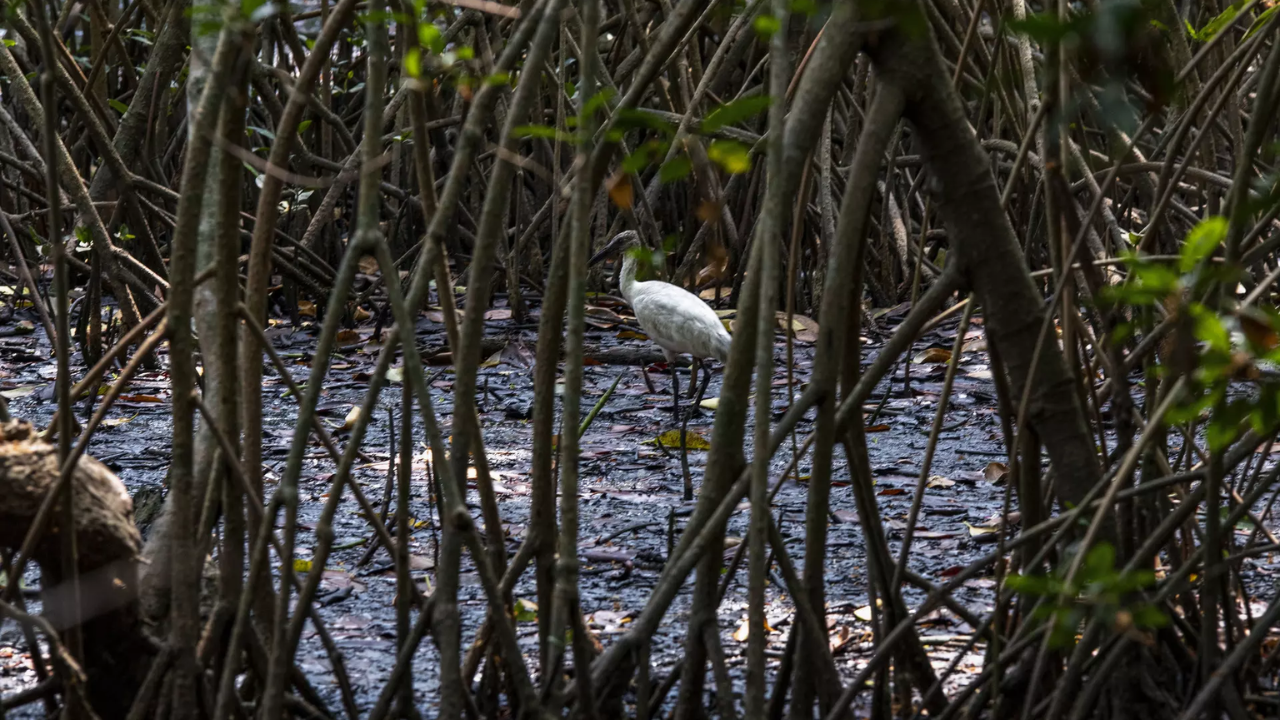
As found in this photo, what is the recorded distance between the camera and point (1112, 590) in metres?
1.23

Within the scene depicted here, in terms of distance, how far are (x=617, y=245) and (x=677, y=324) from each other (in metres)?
1.06

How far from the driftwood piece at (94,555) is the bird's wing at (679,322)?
265 cm

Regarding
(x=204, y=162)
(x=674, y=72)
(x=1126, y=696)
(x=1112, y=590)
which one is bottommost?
(x=1126, y=696)

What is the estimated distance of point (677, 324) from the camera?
436cm

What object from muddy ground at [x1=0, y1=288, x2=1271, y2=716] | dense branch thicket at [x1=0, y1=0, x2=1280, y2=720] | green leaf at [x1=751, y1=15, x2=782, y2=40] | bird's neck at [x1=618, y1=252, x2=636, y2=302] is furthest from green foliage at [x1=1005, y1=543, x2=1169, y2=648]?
bird's neck at [x1=618, y1=252, x2=636, y2=302]

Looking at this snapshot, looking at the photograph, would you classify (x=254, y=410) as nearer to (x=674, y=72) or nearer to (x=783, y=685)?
(x=783, y=685)

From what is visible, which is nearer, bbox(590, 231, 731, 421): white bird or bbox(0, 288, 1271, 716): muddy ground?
bbox(0, 288, 1271, 716): muddy ground

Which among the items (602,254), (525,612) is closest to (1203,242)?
(525,612)

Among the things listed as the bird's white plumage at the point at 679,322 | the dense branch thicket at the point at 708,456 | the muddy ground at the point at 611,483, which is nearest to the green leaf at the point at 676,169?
the dense branch thicket at the point at 708,456

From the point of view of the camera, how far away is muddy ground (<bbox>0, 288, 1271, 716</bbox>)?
216 cm

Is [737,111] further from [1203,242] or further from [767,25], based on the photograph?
[1203,242]

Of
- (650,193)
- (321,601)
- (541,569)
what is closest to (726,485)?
(541,569)

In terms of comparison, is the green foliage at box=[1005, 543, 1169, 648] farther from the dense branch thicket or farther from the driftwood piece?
the driftwood piece

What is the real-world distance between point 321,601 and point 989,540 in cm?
123
